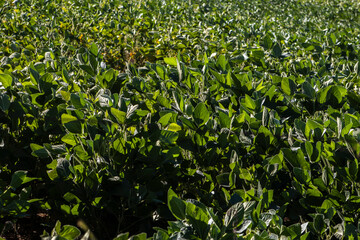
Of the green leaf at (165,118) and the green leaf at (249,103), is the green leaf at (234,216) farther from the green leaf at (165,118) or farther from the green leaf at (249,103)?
the green leaf at (249,103)

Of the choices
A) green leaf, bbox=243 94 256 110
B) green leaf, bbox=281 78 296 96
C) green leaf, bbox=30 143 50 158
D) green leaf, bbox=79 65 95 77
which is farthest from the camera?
green leaf, bbox=79 65 95 77

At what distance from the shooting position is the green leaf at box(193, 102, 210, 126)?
6.72 ft

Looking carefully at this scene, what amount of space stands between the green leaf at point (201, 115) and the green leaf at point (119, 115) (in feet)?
1.08

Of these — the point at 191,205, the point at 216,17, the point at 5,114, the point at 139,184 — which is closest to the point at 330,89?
the point at 139,184

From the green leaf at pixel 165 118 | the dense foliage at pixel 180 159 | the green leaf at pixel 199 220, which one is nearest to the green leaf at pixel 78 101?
the dense foliage at pixel 180 159

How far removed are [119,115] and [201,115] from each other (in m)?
0.38

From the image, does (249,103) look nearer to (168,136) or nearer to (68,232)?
(168,136)

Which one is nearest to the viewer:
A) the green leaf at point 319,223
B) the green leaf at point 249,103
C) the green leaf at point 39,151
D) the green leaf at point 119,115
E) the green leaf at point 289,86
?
the green leaf at point 319,223


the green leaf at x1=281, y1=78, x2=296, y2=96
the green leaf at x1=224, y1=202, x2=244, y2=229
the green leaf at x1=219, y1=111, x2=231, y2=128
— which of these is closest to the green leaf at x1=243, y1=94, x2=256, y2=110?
the green leaf at x1=219, y1=111, x2=231, y2=128

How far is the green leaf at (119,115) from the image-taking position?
6.39 ft

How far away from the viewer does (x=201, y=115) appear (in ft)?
6.79

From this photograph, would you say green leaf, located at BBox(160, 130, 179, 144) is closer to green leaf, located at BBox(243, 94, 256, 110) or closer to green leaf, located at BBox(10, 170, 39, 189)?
green leaf, located at BBox(243, 94, 256, 110)

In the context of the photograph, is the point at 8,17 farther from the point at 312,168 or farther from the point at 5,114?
the point at 312,168

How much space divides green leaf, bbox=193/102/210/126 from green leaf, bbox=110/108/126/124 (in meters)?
0.33
